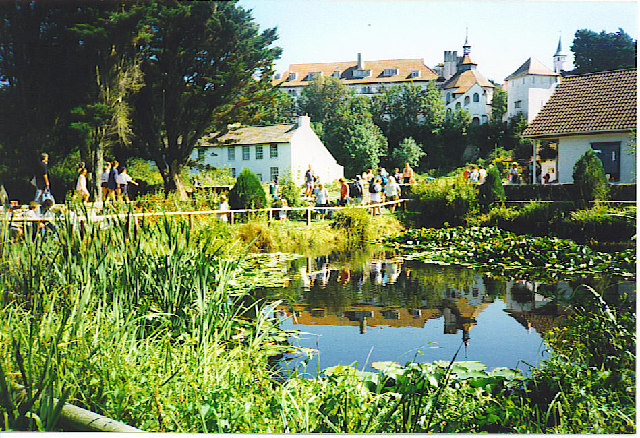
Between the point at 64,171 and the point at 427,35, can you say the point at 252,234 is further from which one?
the point at 427,35

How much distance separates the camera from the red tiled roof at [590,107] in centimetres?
379

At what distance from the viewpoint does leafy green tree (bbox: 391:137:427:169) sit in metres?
4.45

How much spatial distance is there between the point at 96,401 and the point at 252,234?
3.38 metres

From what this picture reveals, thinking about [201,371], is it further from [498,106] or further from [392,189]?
[392,189]

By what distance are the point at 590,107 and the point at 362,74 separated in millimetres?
1992

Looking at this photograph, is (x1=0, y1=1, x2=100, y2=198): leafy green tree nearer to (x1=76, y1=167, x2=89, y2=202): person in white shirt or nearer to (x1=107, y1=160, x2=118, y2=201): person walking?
(x1=76, y1=167, x2=89, y2=202): person in white shirt

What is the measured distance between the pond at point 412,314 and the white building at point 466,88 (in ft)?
4.99

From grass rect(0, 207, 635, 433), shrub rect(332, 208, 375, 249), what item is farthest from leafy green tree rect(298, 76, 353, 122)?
shrub rect(332, 208, 375, 249)

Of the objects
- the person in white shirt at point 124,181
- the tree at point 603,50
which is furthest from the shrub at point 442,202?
the person in white shirt at point 124,181

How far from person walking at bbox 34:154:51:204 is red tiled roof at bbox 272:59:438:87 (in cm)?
192

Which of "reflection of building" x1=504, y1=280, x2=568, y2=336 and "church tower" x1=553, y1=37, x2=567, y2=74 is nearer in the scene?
"church tower" x1=553, y1=37, x2=567, y2=74

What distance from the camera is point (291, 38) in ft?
12.7

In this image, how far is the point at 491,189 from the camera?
17.5 ft

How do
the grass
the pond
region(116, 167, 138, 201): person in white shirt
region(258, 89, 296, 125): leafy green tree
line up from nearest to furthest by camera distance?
the grass
the pond
region(258, 89, 296, 125): leafy green tree
region(116, 167, 138, 201): person in white shirt
